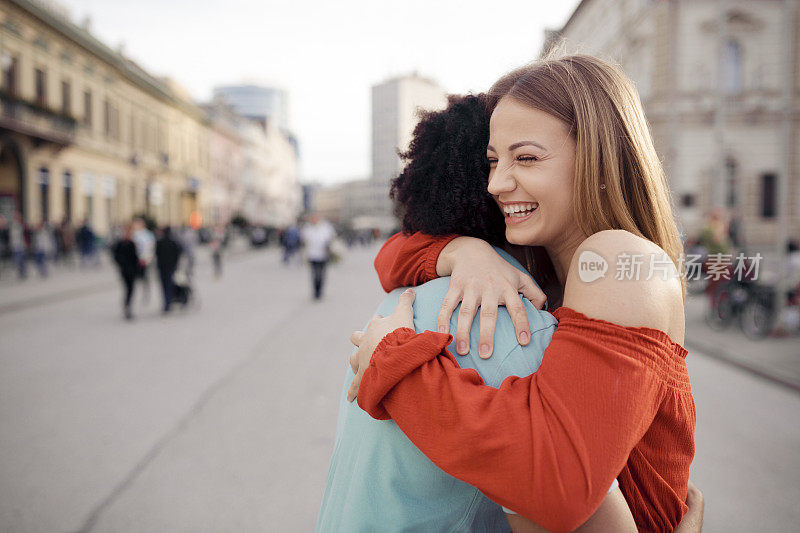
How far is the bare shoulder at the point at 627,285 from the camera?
920 millimetres

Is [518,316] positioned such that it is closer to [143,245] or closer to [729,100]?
[143,245]

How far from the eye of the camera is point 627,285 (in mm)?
935

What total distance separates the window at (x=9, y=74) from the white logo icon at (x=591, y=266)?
90.7ft

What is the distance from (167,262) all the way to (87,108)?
934 inches

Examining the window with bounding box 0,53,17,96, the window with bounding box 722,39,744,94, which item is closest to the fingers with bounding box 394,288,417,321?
the window with bounding box 0,53,17,96

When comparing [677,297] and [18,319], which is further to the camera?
[18,319]

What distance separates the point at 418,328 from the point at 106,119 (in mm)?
36432

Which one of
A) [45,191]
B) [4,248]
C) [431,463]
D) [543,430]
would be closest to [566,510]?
[543,430]

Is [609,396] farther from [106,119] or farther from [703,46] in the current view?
[106,119]

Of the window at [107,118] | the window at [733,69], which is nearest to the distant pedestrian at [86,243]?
the window at [107,118]

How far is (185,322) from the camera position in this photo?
33.3ft

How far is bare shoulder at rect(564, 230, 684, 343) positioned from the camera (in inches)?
36.2

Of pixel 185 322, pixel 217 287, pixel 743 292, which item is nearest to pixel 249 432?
pixel 185 322

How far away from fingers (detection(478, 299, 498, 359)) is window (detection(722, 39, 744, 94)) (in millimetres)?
30396
